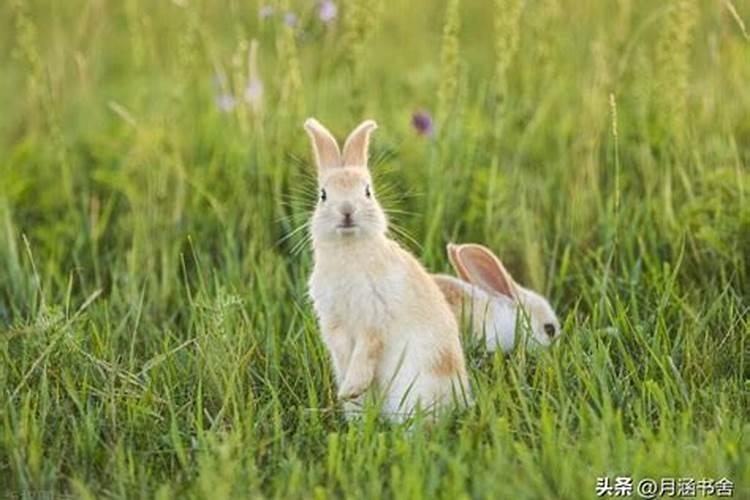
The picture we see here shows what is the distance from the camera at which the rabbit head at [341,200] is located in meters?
4.28

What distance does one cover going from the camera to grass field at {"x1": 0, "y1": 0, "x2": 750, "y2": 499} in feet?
13.0

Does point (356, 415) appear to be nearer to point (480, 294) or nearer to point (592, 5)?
point (480, 294)

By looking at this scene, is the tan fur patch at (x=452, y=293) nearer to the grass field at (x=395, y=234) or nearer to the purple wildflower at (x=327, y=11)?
the grass field at (x=395, y=234)

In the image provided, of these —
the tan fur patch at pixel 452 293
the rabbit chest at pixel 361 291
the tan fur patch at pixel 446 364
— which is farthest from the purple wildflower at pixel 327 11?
the tan fur patch at pixel 446 364

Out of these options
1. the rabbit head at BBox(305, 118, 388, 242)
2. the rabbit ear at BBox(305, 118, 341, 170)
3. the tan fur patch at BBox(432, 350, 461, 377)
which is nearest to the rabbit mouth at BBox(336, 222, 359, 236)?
the rabbit head at BBox(305, 118, 388, 242)

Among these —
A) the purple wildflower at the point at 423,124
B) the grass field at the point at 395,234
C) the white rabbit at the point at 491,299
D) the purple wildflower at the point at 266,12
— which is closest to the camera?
the grass field at the point at 395,234

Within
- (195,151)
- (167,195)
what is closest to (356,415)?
(167,195)

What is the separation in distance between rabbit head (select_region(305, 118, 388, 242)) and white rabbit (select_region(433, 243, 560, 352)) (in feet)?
2.21

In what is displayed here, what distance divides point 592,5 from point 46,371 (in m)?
3.53

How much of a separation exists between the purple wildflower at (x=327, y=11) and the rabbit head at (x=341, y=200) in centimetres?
153

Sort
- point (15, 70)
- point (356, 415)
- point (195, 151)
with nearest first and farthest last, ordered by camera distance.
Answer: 1. point (356, 415)
2. point (195, 151)
3. point (15, 70)

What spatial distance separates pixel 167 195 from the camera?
6062 mm

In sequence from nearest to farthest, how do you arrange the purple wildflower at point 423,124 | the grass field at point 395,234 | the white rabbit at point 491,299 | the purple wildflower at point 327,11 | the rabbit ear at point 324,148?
the grass field at point 395,234, the rabbit ear at point 324,148, the white rabbit at point 491,299, the purple wildflower at point 327,11, the purple wildflower at point 423,124

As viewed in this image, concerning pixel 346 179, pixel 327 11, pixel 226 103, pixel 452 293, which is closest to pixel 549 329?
pixel 452 293
